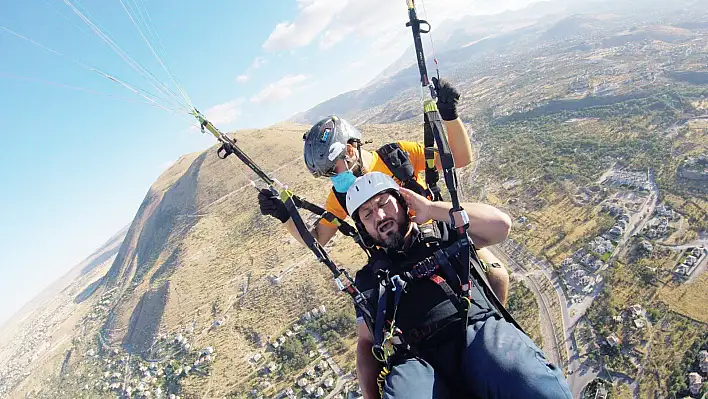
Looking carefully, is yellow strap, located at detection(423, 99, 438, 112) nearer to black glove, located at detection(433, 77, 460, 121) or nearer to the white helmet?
black glove, located at detection(433, 77, 460, 121)

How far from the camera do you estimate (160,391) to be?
33.8 meters

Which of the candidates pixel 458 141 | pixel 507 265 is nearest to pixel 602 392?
pixel 507 265

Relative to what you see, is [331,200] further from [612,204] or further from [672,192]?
[672,192]

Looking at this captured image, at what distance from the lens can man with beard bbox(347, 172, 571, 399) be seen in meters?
2.32

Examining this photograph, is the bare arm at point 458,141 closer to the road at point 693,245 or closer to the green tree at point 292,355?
the green tree at point 292,355

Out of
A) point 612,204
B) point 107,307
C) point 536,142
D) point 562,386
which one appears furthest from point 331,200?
point 107,307

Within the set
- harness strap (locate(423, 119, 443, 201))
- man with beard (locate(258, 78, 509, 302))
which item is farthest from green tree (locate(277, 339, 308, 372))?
harness strap (locate(423, 119, 443, 201))

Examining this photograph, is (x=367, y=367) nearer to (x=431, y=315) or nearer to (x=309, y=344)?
(x=431, y=315)

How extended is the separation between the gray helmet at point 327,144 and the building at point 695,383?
26.5 metres

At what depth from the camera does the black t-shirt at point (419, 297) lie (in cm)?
281

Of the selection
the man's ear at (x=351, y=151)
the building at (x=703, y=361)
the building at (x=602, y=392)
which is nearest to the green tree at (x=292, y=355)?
the building at (x=602, y=392)

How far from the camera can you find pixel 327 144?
3850mm

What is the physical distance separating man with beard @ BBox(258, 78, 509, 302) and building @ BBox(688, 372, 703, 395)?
25.0m

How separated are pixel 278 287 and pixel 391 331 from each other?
3843 cm
